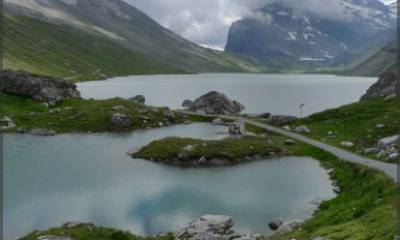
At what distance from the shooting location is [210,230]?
52375 mm

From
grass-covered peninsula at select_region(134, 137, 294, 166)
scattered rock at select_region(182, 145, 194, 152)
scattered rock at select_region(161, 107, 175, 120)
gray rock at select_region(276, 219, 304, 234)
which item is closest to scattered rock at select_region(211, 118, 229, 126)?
scattered rock at select_region(161, 107, 175, 120)

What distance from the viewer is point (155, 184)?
77.3m

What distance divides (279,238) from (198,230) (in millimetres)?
8789

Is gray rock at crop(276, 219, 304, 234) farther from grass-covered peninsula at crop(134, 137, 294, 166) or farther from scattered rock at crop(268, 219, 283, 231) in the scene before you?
grass-covered peninsula at crop(134, 137, 294, 166)

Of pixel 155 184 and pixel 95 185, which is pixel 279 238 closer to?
pixel 155 184

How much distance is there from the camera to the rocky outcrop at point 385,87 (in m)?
135

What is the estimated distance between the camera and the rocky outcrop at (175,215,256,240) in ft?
163

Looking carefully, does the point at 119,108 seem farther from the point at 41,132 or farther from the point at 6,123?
the point at 6,123

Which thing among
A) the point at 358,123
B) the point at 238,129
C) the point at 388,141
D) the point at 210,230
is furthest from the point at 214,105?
the point at 210,230

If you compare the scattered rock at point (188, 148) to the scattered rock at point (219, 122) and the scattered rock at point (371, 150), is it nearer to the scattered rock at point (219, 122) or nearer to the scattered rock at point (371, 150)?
the scattered rock at point (371, 150)

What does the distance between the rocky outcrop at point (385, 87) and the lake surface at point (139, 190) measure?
55.2 meters

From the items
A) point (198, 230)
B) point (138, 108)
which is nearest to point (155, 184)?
point (198, 230)

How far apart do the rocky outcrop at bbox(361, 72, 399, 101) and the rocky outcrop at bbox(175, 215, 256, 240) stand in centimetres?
8984

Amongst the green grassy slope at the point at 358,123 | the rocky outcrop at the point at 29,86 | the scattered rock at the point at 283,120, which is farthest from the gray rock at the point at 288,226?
the rocky outcrop at the point at 29,86
